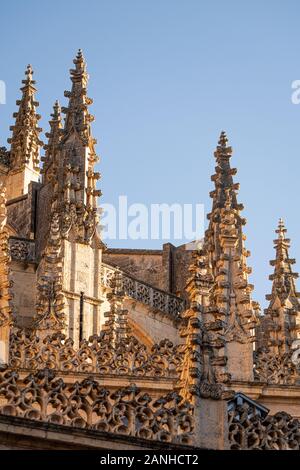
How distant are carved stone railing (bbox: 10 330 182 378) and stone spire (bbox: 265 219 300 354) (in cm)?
508

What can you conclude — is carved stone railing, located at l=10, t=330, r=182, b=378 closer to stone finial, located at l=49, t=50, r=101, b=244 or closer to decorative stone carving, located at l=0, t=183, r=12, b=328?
decorative stone carving, located at l=0, t=183, r=12, b=328

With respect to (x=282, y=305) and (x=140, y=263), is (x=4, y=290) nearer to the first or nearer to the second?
(x=282, y=305)

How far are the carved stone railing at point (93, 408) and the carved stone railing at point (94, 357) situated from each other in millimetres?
9228

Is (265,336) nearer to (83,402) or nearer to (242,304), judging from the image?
(242,304)

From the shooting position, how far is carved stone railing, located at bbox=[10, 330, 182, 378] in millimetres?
28125

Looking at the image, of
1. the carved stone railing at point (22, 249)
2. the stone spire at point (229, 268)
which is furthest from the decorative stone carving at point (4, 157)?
the stone spire at point (229, 268)

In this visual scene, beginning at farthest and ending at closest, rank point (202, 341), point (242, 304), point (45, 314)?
point (45, 314), point (242, 304), point (202, 341)

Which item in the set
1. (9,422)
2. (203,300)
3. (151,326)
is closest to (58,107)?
(151,326)

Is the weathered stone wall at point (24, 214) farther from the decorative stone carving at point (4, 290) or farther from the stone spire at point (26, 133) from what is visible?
the decorative stone carving at point (4, 290)

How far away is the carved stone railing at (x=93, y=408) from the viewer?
17656 mm

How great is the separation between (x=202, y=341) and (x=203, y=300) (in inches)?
40.4

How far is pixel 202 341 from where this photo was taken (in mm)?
20078

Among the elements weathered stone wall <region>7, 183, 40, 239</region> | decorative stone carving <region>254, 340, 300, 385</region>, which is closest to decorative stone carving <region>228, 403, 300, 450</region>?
decorative stone carving <region>254, 340, 300, 385</region>
